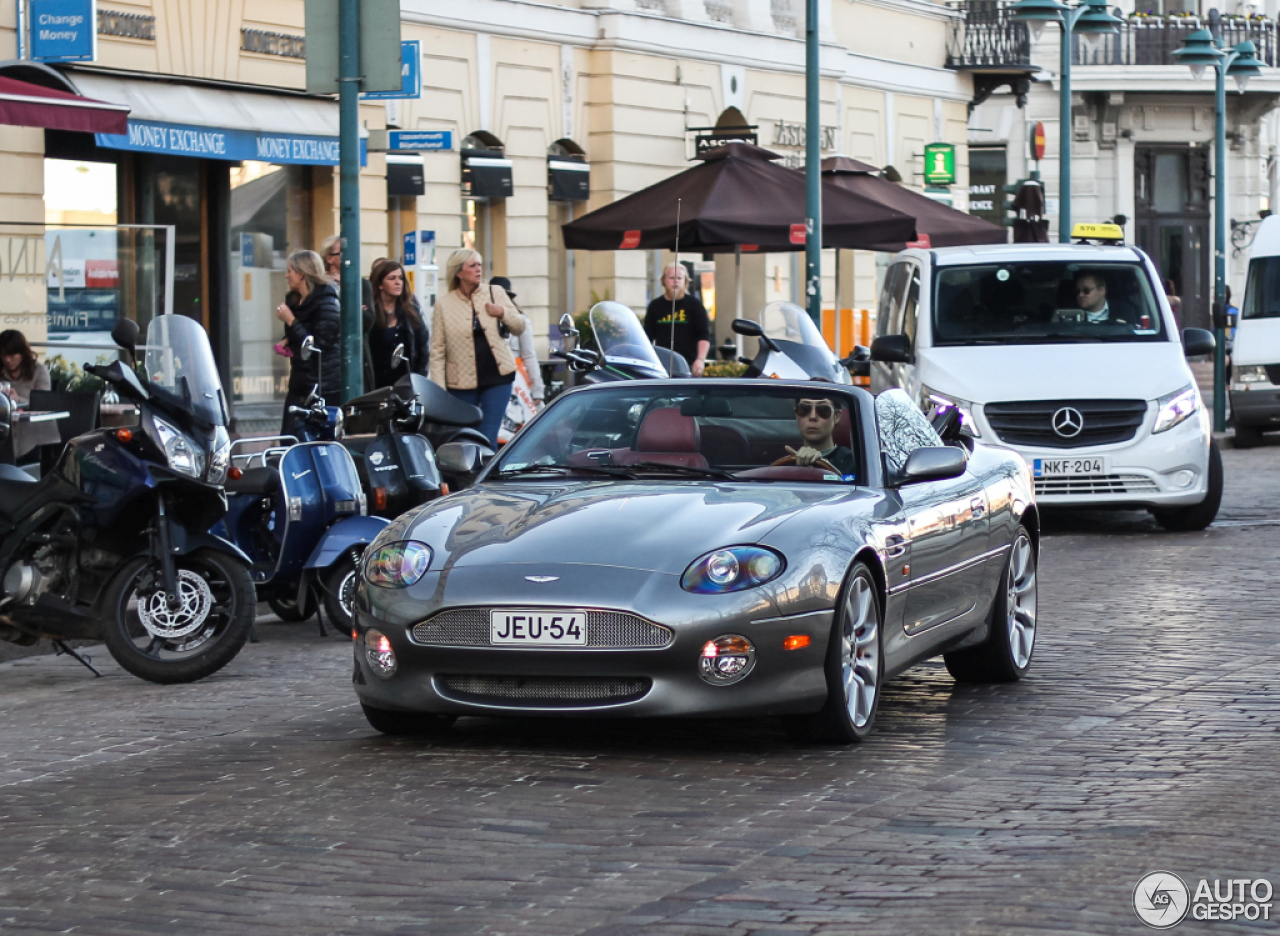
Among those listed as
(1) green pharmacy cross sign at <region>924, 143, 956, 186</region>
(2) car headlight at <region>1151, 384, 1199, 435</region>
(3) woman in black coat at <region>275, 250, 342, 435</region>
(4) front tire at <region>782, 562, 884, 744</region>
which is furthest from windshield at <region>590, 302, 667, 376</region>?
(1) green pharmacy cross sign at <region>924, 143, 956, 186</region>

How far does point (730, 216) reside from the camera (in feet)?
68.4

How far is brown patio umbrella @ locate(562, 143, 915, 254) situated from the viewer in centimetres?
2075

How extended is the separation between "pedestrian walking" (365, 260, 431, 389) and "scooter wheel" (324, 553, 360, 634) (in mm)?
5463

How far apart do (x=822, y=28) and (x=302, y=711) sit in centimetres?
2779

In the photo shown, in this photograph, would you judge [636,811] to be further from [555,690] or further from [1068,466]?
[1068,466]

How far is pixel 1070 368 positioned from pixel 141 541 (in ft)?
26.3

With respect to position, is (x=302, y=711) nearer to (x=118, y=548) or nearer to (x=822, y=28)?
(x=118, y=548)

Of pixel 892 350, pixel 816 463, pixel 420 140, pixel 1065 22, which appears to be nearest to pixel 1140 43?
pixel 1065 22

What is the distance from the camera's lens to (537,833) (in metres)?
6.21

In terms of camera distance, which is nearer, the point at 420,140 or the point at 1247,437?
the point at 420,140

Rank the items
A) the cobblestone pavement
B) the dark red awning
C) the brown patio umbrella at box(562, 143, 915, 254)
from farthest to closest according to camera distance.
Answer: the brown patio umbrella at box(562, 143, 915, 254) < the dark red awning < the cobblestone pavement

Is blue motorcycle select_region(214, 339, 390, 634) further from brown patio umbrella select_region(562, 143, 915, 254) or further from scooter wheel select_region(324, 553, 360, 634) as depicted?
brown patio umbrella select_region(562, 143, 915, 254)

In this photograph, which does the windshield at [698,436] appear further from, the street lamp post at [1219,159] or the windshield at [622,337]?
the street lamp post at [1219,159]

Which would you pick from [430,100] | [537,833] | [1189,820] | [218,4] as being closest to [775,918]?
[537,833]
